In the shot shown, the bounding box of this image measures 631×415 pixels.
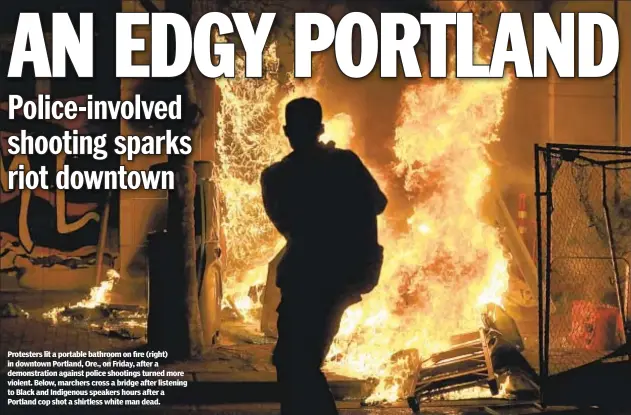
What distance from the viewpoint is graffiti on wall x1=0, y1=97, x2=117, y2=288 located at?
483 inches

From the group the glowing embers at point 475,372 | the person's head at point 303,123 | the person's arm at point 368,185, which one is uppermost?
the person's head at point 303,123

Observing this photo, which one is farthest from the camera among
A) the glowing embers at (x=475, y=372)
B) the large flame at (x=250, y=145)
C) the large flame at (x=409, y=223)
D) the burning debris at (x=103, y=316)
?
the large flame at (x=250, y=145)

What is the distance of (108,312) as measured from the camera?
10.7 metres

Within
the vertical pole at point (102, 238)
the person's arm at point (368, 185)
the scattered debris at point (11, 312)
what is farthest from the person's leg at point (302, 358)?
the vertical pole at point (102, 238)

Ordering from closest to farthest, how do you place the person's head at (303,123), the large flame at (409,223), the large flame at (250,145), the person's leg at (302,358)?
1. the person's leg at (302,358)
2. the person's head at (303,123)
3. the large flame at (409,223)
4. the large flame at (250,145)

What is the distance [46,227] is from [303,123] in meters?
7.97

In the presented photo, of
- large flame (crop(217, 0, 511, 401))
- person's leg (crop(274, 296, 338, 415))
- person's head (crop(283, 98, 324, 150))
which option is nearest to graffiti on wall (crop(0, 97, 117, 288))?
large flame (crop(217, 0, 511, 401))

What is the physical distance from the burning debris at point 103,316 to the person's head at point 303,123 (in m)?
4.69

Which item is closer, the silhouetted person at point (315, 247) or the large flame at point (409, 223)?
the silhouetted person at point (315, 247)

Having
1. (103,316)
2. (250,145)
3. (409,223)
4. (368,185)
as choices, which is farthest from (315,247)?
(250,145)

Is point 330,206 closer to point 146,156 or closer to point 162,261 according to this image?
point 162,261

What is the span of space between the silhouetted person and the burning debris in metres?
4.51

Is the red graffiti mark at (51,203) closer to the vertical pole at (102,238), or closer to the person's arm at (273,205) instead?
the vertical pole at (102,238)

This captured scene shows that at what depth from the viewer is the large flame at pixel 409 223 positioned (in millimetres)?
8500
